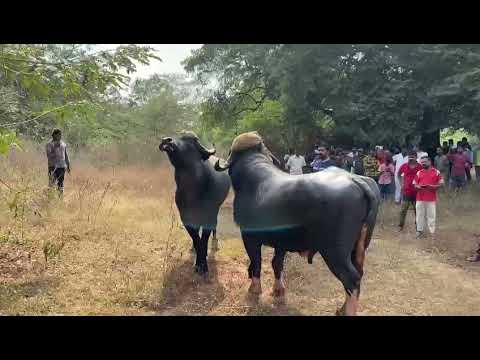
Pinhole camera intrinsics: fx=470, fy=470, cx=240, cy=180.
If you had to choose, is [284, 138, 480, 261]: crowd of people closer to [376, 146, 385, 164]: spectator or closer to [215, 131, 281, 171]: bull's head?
[376, 146, 385, 164]: spectator

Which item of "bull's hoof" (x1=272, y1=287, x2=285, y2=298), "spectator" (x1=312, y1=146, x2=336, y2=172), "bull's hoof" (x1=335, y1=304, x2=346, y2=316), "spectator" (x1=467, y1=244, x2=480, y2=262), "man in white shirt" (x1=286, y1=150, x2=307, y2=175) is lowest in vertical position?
"spectator" (x1=467, y1=244, x2=480, y2=262)

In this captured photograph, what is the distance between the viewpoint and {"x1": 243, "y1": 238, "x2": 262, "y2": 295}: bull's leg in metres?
5.43

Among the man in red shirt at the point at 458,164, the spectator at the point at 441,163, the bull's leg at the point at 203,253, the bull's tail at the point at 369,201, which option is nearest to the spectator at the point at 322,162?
the spectator at the point at 441,163

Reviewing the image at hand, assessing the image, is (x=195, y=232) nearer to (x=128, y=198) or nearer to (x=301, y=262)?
(x=301, y=262)

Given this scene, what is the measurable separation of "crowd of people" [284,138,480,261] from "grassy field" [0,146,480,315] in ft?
1.99

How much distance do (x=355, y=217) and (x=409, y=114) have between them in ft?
30.6

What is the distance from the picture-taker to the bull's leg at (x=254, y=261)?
17.8ft

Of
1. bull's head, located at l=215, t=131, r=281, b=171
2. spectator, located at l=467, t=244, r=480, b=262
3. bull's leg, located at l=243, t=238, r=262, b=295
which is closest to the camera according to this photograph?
bull's leg, located at l=243, t=238, r=262, b=295

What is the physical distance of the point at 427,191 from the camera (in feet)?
28.9

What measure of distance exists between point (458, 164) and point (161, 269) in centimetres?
959

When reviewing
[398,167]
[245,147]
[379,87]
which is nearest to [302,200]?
[245,147]

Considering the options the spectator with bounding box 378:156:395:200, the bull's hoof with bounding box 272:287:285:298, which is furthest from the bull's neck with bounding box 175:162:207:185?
the spectator with bounding box 378:156:395:200

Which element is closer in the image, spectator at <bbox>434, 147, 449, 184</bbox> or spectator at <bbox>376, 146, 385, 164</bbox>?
spectator at <bbox>376, 146, 385, 164</bbox>

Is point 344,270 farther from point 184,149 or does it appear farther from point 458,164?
point 458,164
